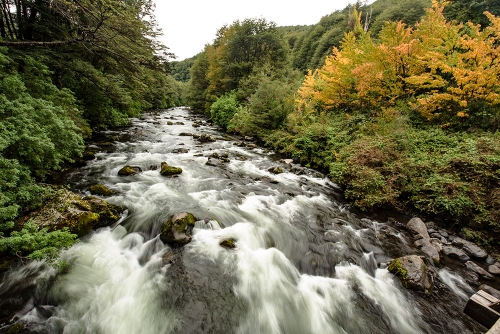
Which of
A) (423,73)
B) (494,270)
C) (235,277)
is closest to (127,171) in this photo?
(235,277)

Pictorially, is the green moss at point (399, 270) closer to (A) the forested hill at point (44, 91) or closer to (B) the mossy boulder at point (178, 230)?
(B) the mossy boulder at point (178, 230)

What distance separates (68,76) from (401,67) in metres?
16.1

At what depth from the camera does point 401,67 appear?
10.6 metres

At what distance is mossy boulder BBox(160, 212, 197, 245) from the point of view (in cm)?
494

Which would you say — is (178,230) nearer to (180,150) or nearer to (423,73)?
(180,150)

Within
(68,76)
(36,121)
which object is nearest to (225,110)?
(68,76)

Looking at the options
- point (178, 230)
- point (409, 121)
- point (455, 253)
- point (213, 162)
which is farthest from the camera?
point (213, 162)

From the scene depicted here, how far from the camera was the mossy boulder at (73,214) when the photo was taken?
14.2 ft

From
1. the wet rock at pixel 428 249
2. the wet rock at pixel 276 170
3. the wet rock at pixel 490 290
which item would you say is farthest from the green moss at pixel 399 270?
the wet rock at pixel 276 170

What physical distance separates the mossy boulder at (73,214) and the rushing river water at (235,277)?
0.89 ft

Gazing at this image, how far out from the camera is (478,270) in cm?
511

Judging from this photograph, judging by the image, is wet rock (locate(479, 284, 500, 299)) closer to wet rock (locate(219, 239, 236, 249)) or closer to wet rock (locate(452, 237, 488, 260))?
wet rock (locate(452, 237, 488, 260))

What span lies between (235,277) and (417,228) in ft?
18.7

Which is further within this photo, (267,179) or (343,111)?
(343,111)
